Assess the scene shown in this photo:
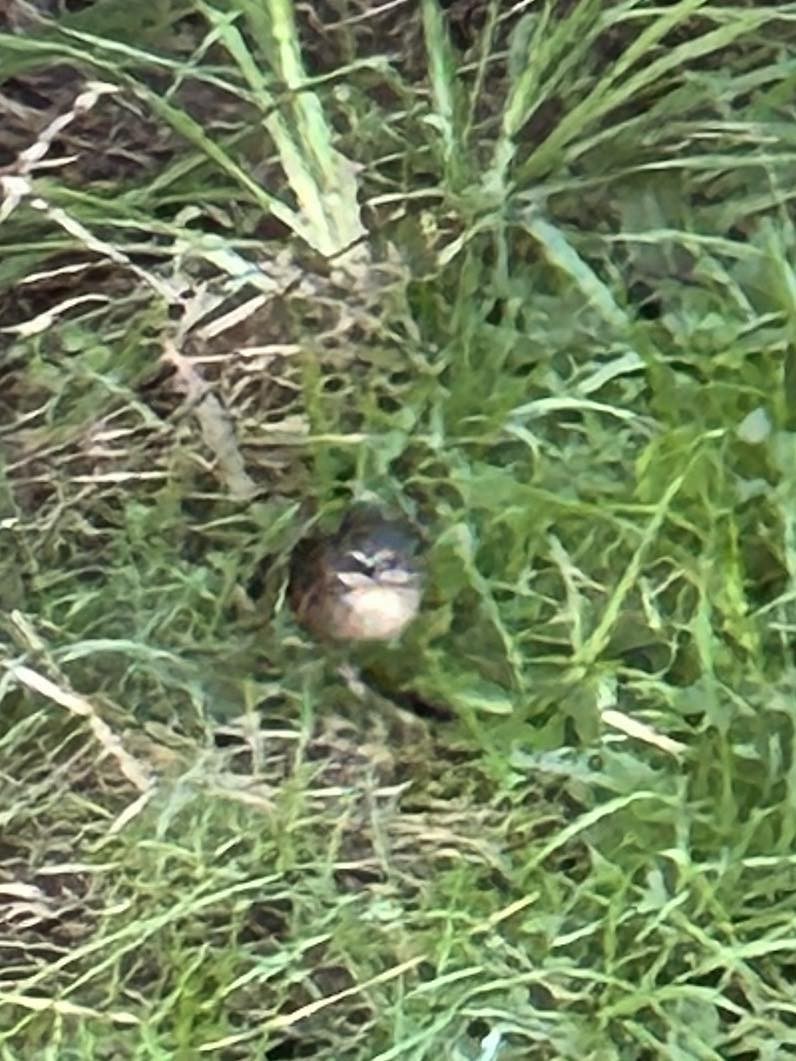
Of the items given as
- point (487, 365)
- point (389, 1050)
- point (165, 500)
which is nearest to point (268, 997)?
point (389, 1050)

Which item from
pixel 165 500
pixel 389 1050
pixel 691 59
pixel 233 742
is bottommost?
pixel 389 1050

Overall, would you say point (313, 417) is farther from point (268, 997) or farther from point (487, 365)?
point (268, 997)

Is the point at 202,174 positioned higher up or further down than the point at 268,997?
higher up
